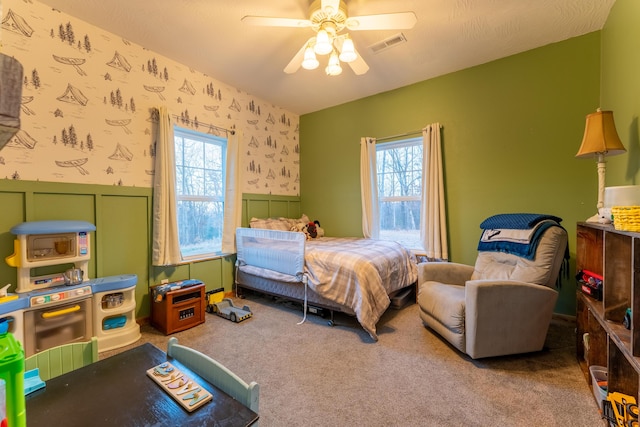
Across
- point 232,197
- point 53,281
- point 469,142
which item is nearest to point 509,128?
point 469,142

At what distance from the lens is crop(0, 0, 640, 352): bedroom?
219cm

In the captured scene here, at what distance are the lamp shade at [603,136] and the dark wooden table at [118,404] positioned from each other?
8.39 ft

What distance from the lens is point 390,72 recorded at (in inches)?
131

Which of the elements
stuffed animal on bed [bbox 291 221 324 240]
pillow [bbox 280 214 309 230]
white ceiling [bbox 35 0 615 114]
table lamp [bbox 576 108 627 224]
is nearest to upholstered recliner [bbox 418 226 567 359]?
table lamp [bbox 576 108 627 224]

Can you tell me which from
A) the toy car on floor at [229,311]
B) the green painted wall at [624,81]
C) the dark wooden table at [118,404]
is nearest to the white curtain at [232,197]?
the toy car on floor at [229,311]

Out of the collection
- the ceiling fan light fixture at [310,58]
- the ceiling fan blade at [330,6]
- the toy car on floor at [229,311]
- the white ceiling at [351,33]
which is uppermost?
the white ceiling at [351,33]

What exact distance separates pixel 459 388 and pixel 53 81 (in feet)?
12.4

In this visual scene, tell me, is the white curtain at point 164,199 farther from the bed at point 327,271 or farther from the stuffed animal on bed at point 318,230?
the stuffed animal on bed at point 318,230

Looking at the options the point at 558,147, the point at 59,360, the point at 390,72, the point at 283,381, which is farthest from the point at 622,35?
the point at 59,360

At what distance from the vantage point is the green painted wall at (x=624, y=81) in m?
1.93

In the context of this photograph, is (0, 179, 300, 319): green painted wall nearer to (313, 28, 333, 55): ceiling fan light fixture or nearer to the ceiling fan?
the ceiling fan

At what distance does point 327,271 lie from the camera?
2.72 m

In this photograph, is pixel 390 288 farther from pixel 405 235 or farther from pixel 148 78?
pixel 148 78

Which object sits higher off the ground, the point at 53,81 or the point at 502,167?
the point at 53,81
